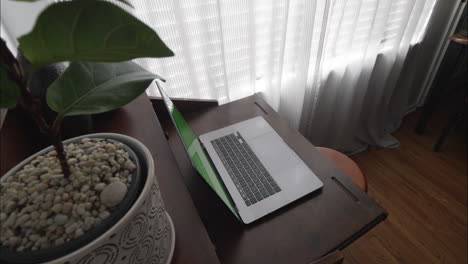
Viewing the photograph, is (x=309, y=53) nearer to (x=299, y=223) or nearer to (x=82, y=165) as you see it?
(x=299, y=223)

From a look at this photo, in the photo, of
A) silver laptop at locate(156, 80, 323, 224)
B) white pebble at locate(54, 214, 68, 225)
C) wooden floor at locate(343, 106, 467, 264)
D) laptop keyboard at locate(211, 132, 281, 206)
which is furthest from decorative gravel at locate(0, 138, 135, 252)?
wooden floor at locate(343, 106, 467, 264)

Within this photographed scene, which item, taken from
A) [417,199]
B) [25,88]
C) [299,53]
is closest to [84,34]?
[25,88]

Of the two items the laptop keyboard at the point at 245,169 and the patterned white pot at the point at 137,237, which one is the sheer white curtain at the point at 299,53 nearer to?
the laptop keyboard at the point at 245,169

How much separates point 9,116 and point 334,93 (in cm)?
146

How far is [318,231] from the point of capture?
592 millimetres

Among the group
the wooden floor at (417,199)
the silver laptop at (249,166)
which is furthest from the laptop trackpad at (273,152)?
the wooden floor at (417,199)

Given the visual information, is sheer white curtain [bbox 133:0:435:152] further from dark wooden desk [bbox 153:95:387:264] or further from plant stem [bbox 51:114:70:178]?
plant stem [bbox 51:114:70:178]

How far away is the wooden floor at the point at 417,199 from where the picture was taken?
1297mm

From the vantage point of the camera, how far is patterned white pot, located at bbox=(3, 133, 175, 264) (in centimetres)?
27

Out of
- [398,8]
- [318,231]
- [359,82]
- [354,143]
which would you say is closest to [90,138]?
[318,231]

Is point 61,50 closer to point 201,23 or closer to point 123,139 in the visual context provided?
point 123,139

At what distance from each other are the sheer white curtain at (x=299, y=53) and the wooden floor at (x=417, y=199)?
308mm

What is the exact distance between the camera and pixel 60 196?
29 cm

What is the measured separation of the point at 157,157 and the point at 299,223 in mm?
378
